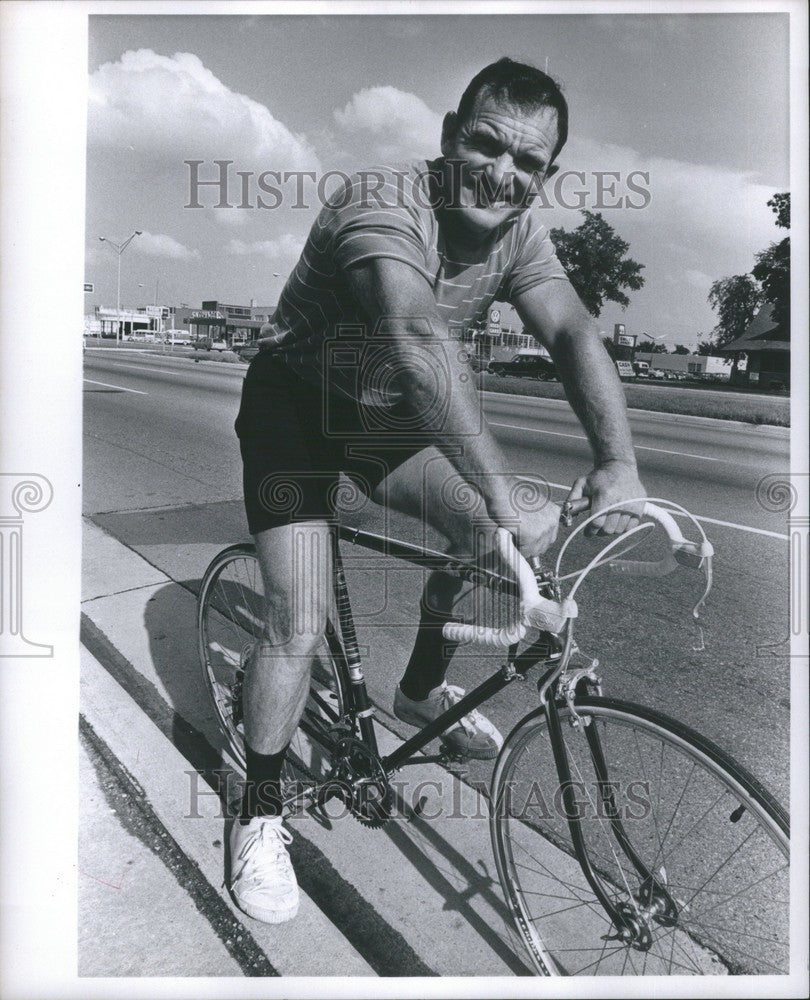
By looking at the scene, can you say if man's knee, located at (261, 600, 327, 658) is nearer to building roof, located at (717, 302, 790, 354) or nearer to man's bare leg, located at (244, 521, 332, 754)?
man's bare leg, located at (244, 521, 332, 754)

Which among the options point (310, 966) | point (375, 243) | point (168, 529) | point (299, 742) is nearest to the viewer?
point (375, 243)

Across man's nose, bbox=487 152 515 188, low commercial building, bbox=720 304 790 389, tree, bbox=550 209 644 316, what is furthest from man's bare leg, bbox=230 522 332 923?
low commercial building, bbox=720 304 790 389

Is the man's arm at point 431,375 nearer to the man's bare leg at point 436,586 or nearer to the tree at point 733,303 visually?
the man's bare leg at point 436,586

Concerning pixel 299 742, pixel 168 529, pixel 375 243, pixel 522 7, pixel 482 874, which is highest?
pixel 522 7

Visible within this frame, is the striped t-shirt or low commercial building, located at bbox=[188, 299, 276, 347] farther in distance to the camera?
low commercial building, located at bbox=[188, 299, 276, 347]

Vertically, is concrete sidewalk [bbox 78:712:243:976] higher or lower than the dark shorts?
lower

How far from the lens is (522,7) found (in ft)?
6.85

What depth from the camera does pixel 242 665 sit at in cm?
267

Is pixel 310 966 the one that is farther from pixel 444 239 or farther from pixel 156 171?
pixel 156 171

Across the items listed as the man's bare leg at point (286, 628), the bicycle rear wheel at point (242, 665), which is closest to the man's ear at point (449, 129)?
the man's bare leg at point (286, 628)

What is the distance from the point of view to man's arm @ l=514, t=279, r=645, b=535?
1779 mm

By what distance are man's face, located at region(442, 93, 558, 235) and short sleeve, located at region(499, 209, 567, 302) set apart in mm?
111

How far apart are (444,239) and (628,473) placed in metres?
0.74

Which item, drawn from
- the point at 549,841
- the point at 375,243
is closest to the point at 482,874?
the point at 549,841
